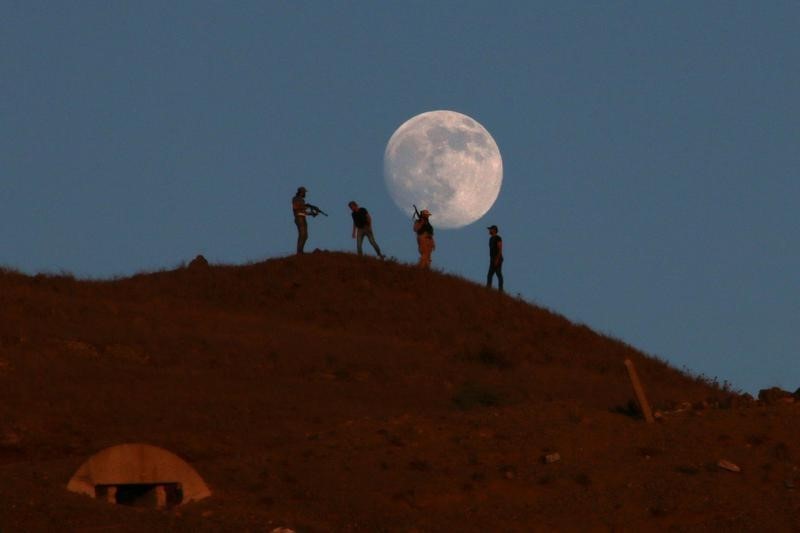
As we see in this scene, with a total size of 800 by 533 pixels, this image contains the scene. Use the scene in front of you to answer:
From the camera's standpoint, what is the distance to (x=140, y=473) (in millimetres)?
16984

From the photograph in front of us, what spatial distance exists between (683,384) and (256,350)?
11.9 m

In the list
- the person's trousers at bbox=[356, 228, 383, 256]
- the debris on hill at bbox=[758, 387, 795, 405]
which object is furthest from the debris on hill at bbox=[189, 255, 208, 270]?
the debris on hill at bbox=[758, 387, 795, 405]

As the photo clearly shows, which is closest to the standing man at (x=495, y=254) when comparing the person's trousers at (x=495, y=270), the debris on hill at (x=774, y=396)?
the person's trousers at (x=495, y=270)

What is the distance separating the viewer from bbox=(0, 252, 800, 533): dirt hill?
1709cm

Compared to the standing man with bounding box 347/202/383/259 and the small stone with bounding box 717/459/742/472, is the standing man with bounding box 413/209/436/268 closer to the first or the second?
the standing man with bounding box 347/202/383/259

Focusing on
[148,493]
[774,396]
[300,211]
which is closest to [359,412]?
[774,396]

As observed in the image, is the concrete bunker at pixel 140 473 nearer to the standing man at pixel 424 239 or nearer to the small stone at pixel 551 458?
the small stone at pixel 551 458

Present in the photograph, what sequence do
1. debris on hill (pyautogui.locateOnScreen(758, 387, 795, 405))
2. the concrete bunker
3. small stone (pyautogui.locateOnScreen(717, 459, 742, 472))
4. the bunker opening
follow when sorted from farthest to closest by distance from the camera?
1. debris on hill (pyautogui.locateOnScreen(758, 387, 795, 405))
2. small stone (pyautogui.locateOnScreen(717, 459, 742, 472))
3. the bunker opening
4. the concrete bunker

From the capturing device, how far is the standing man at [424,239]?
134 ft

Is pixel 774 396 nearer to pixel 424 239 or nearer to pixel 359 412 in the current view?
pixel 359 412

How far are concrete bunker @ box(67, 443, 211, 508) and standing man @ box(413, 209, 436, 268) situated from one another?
945 inches

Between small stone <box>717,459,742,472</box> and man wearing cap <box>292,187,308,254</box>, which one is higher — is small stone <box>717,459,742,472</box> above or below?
below

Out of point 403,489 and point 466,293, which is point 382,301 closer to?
point 466,293

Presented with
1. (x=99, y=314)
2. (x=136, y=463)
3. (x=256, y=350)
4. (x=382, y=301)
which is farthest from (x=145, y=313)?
(x=136, y=463)
